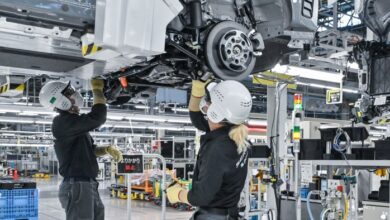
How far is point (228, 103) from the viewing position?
2953mm

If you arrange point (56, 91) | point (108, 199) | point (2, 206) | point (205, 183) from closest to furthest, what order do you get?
point (205, 183)
point (56, 91)
point (2, 206)
point (108, 199)

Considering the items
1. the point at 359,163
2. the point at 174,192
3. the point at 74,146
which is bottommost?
the point at 174,192

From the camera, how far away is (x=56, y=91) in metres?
4.15

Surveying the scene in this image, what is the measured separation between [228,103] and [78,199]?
2023mm

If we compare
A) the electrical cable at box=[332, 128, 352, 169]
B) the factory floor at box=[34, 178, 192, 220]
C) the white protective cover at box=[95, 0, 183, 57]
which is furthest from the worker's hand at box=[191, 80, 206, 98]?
the factory floor at box=[34, 178, 192, 220]

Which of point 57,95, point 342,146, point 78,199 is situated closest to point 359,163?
point 342,146

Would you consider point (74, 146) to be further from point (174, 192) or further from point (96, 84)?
point (174, 192)

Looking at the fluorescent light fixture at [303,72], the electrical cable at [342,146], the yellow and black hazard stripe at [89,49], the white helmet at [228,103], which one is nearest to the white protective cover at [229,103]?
the white helmet at [228,103]

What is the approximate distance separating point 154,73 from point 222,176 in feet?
4.87

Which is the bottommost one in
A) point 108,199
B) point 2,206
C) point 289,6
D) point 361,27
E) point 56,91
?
point 108,199

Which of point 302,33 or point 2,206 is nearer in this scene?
point 302,33

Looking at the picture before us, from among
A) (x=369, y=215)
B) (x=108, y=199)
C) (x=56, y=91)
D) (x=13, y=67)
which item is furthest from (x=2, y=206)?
(x=108, y=199)

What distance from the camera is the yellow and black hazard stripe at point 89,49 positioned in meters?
3.01

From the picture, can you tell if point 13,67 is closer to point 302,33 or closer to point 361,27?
point 302,33
